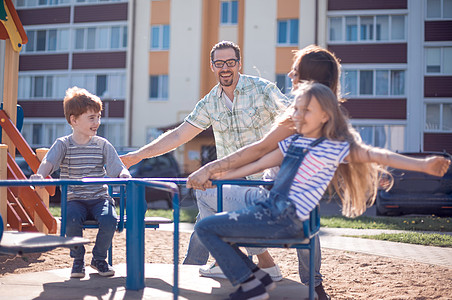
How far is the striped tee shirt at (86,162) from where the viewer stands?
14.2 feet

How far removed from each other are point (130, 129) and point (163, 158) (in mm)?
14426

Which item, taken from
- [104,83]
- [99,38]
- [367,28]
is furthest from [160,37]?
[367,28]

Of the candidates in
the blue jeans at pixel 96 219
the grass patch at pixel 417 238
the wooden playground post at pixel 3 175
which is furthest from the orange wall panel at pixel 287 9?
the blue jeans at pixel 96 219

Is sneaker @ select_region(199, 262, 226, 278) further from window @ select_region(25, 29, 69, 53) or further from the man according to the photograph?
window @ select_region(25, 29, 69, 53)

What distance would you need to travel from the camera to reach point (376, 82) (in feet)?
91.4

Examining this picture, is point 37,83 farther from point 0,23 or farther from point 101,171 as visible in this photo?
point 101,171

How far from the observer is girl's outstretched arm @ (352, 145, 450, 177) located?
9.54 feet

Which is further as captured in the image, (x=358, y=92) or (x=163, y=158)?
(x=358, y=92)

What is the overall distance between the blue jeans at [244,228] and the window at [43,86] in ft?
97.7

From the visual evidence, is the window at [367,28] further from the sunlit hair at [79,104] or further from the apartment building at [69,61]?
the sunlit hair at [79,104]

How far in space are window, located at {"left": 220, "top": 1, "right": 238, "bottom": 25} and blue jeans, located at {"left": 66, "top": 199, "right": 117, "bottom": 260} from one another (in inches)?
1002

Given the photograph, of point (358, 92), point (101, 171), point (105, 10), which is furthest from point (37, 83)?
point (101, 171)

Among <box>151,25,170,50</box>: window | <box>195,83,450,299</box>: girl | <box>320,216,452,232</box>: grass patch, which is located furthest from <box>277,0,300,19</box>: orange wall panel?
<box>195,83,450,299</box>: girl

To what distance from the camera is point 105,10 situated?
A: 3089 cm
